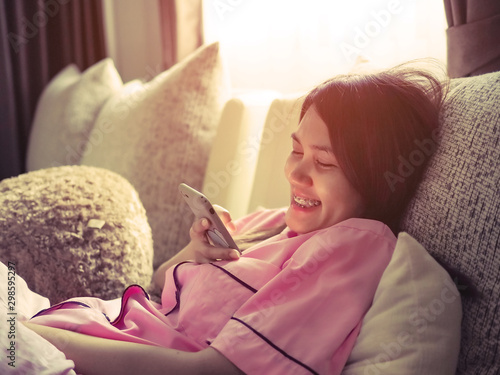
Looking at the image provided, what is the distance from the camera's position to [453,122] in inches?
36.0

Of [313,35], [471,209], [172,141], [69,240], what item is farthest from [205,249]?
[313,35]

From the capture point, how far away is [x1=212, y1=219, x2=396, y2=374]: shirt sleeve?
30.8 inches

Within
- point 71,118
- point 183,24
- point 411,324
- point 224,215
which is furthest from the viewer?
point 183,24

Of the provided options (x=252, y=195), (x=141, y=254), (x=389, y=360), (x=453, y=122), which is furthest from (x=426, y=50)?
(x=389, y=360)

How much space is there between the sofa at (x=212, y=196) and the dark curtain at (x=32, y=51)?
0.74 feet

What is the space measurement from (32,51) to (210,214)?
6.90 feet

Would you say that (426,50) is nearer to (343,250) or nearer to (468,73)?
(468,73)

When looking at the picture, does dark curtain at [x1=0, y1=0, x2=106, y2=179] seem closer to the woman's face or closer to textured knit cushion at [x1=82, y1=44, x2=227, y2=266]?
textured knit cushion at [x1=82, y1=44, x2=227, y2=266]

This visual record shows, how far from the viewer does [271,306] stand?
833mm

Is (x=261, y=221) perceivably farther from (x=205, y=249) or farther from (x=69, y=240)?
(x=69, y=240)

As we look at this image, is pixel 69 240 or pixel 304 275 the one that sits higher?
pixel 304 275

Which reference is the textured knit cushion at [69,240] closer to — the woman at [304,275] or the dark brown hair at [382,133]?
the woman at [304,275]

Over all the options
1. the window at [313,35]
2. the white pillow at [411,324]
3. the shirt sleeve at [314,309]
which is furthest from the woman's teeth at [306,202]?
the window at [313,35]

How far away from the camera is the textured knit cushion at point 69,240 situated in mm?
1229
